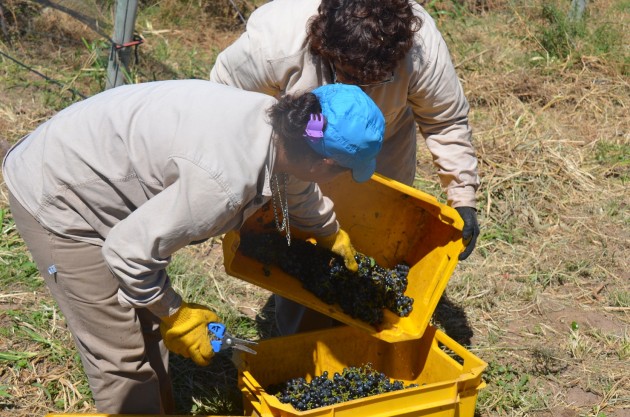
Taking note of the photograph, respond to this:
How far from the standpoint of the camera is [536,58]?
6.96m

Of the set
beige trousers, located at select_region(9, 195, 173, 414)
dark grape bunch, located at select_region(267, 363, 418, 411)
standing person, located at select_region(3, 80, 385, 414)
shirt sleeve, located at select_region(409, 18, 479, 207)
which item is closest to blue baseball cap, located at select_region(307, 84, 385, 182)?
standing person, located at select_region(3, 80, 385, 414)

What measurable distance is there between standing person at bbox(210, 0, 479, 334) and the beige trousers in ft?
3.37

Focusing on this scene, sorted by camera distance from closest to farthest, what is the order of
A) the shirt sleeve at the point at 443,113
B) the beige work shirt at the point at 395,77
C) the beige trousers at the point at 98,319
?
1. the beige trousers at the point at 98,319
2. the beige work shirt at the point at 395,77
3. the shirt sleeve at the point at 443,113

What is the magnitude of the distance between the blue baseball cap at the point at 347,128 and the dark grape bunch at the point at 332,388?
1182 millimetres

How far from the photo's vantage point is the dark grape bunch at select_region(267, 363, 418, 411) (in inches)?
132

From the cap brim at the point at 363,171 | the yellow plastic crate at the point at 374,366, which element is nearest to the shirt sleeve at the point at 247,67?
the cap brim at the point at 363,171

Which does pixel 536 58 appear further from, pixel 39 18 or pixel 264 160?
pixel 264 160

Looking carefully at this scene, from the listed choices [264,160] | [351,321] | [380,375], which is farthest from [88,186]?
[380,375]

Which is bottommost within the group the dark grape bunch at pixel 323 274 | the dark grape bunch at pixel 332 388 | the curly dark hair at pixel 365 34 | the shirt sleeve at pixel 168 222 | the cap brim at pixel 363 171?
the dark grape bunch at pixel 332 388

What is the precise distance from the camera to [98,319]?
2.88 m

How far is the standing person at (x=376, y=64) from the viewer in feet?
9.89

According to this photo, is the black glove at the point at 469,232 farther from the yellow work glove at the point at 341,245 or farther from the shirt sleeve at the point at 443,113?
the yellow work glove at the point at 341,245

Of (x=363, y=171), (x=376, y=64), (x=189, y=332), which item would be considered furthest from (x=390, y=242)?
(x=189, y=332)

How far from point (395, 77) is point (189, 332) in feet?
4.35
